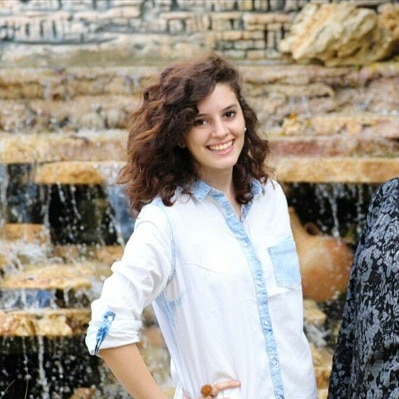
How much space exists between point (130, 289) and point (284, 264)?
35cm

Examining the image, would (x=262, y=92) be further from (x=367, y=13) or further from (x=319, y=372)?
(x=319, y=372)

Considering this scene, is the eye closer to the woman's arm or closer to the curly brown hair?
the curly brown hair

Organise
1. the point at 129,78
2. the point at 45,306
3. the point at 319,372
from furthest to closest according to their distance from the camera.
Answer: the point at 129,78 → the point at 45,306 → the point at 319,372

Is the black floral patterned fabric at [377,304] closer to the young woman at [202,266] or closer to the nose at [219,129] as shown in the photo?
the young woman at [202,266]

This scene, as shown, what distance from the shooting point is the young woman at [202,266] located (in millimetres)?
1946

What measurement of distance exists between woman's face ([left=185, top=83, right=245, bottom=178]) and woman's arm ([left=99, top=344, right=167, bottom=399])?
43 cm

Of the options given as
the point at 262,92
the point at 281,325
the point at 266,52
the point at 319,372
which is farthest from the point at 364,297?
the point at 266,52

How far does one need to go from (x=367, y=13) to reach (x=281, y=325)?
4.85m

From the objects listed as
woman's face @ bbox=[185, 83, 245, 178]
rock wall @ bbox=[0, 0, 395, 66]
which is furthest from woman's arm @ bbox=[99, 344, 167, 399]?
rock wall @ bbox=[0, 0, 395, 66]

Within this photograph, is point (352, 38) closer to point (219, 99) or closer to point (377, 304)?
point (219, 99)

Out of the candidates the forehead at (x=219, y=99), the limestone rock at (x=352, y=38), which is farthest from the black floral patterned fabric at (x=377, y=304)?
the limestone rock at (x=352, y=38)

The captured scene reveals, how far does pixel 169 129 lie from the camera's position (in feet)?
6.67

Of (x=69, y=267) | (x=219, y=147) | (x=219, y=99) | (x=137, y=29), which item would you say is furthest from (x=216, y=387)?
(x=137, y=29)

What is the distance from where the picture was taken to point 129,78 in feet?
21.1
